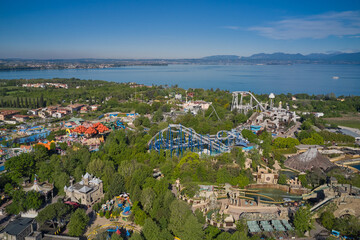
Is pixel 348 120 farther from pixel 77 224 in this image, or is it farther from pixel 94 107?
pixel 94 107

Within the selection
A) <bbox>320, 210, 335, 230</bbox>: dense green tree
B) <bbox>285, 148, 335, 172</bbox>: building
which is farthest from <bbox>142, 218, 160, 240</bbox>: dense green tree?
<bbox>285, 148, 335, 172</bbox>: building

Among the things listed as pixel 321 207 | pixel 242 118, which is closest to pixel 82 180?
pixel 321 207

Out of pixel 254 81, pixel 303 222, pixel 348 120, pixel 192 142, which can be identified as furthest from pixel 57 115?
pixel 254 81

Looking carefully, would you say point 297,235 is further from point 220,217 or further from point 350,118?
point 350,118

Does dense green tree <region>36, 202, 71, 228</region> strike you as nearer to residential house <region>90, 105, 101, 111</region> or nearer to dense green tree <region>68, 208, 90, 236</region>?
dense green tree <region>68, 208, 90, 236</region>

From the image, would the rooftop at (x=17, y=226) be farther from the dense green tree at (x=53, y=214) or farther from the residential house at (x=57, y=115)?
the residential house at (x=57, y=115)
